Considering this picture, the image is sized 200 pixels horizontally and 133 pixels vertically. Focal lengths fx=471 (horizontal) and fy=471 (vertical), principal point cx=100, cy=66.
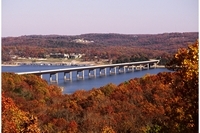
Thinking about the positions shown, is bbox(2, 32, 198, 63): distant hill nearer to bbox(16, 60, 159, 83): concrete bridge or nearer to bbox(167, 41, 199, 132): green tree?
bbox(16, 60, 159, 83): concrete bridge

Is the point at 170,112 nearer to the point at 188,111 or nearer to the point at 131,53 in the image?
the point at 188,111

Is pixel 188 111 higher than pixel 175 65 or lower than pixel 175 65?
lower

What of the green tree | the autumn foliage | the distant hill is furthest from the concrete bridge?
the green tree

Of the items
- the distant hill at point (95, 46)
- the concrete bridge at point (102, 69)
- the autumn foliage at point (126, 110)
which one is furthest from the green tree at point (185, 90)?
the concrete bridge at point (102, 69)

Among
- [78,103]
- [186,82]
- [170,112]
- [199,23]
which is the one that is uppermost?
[199,23]

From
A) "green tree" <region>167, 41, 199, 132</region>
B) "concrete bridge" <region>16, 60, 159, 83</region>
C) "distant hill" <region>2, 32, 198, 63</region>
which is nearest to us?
"green tree" <region>167, 41, 199, 132</region>

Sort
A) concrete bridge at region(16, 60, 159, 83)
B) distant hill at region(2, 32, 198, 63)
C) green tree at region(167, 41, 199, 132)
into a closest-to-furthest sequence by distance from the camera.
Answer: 1. green tree at region(167, 41, 199, 132)
2. distant hill at region(2, 32, 198, 63)
3. concrete bridge at region(16, 60, 159, 83)

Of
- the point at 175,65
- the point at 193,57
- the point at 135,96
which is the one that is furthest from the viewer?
the point at 135,96

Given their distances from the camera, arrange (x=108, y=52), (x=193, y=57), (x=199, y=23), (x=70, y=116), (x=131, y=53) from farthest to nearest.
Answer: (x=108, y=52), (x=131, y=53), (x=70, y=116), (x=193, y=57), (x=199, y=23)

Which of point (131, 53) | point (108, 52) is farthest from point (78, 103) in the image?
point (108, 52)
